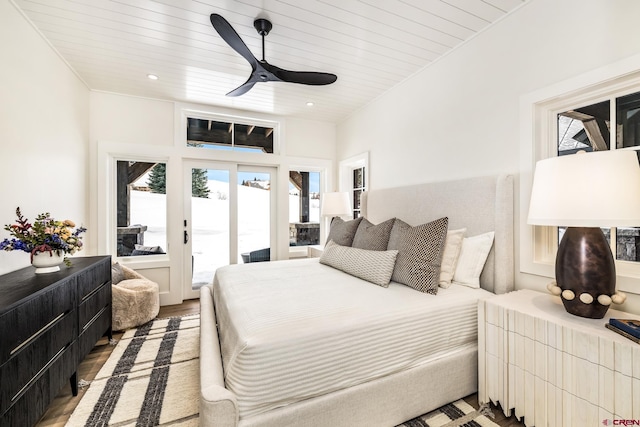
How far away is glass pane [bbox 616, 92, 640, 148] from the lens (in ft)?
5.08

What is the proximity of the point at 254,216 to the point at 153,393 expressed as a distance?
2.69 meters

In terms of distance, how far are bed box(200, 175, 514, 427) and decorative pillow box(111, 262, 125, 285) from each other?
155 cm

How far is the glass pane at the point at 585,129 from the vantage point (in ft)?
5.52

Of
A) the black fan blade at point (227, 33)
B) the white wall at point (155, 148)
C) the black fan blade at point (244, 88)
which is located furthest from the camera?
the white wall at point (155, 148)

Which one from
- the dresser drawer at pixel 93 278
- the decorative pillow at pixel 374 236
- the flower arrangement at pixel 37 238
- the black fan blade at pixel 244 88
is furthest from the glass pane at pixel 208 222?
the decorative pillow at pixel 374 236

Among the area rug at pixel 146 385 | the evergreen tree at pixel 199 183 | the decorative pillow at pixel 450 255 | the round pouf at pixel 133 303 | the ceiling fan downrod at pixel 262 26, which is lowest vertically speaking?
the area rug at pixel 146 385

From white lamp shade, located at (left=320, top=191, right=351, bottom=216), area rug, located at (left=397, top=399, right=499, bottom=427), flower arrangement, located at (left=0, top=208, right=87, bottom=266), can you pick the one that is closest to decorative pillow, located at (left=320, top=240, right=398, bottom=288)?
area rug, located at (left=397, top=399, right=499, bottom=427)

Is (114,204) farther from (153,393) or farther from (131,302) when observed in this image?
(153,393)

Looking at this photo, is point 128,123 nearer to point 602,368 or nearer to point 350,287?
point 350,287

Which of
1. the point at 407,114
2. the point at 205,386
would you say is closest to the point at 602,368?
the point at 205,386

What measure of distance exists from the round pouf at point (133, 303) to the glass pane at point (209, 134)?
1943mm

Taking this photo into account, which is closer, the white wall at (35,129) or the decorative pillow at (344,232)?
the white wall at (35,129)

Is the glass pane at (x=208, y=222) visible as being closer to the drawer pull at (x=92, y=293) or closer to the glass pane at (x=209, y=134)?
the glass pane at (x=209, y=134)

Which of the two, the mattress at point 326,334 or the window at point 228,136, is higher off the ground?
the window at point 228,136
